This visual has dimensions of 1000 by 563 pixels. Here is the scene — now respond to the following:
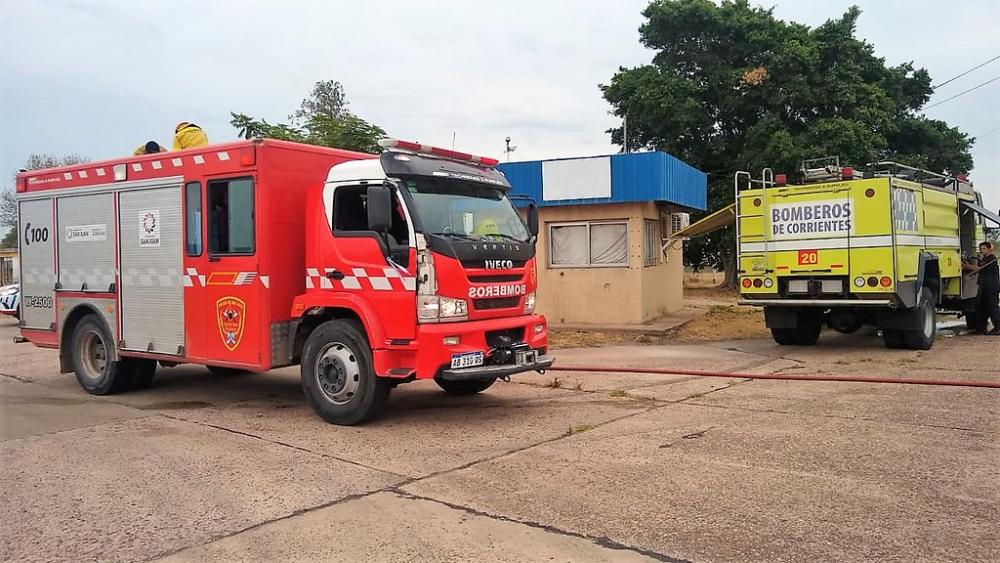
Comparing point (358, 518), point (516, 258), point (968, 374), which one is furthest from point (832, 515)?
point (968, 374)

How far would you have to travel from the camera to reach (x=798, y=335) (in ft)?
44.9

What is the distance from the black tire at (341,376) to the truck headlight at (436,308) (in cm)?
70

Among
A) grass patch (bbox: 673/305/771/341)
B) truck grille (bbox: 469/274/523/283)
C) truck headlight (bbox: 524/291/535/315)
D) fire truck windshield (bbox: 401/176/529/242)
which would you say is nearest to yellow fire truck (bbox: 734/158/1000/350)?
grass patch (bbox: 673/305/771/341)

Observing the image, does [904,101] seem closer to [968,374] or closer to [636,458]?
[968,374]

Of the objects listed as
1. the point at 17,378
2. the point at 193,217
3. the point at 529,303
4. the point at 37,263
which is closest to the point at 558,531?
the point at 529,303

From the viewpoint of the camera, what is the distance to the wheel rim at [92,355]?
9.74 metres

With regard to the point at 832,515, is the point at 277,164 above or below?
above

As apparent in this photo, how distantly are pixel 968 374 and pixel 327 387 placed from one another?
26.8 ft

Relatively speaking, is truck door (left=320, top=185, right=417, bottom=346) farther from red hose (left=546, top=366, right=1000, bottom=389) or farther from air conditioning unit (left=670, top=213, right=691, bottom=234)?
air conditioning unit (left=670, top=213, right=691, bottom=234)

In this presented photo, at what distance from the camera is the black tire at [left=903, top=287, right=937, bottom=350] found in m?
12.3

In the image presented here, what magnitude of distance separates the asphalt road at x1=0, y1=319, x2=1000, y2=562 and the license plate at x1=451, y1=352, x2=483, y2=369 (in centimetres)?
67

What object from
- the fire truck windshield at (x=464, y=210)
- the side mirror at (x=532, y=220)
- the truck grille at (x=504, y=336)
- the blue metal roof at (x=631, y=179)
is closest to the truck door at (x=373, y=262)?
the fire truck windshield at (x=464, y=210)

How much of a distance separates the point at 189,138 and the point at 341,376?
3931mm

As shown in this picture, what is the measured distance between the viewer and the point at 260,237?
25.6 ft
